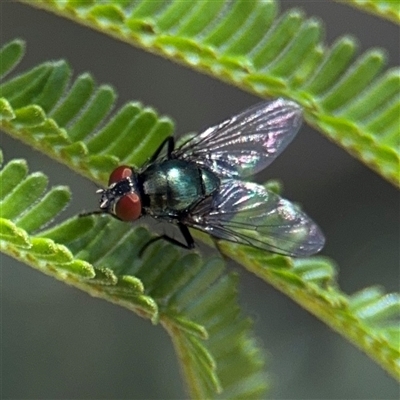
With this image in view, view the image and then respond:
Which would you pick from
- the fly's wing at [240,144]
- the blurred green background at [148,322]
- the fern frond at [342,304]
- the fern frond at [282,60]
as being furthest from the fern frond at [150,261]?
the blurred green background at [148,322]

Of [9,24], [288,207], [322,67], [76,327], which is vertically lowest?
[76,327]

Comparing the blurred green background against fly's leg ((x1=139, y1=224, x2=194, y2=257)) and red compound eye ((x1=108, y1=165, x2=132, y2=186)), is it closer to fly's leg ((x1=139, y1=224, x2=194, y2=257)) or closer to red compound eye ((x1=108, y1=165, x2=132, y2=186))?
fly's leg ((x1=139, y1=224, x2=194, y2=257))

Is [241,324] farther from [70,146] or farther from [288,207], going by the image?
[70,146]

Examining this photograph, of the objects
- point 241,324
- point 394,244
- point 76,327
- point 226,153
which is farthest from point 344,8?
point 241,324

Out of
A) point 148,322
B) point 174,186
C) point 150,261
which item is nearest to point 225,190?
point 174,186

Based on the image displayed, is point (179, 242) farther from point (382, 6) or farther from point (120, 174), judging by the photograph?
point (382, 6)

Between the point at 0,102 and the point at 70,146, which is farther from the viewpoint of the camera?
the point at 70,146

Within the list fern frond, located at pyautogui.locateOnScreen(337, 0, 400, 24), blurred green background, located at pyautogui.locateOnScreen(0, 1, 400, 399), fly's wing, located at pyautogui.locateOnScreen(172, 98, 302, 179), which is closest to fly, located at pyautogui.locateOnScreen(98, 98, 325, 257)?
fly's wing, located at pyautogui.locateOnScreen(172, 98, 302, 179)
